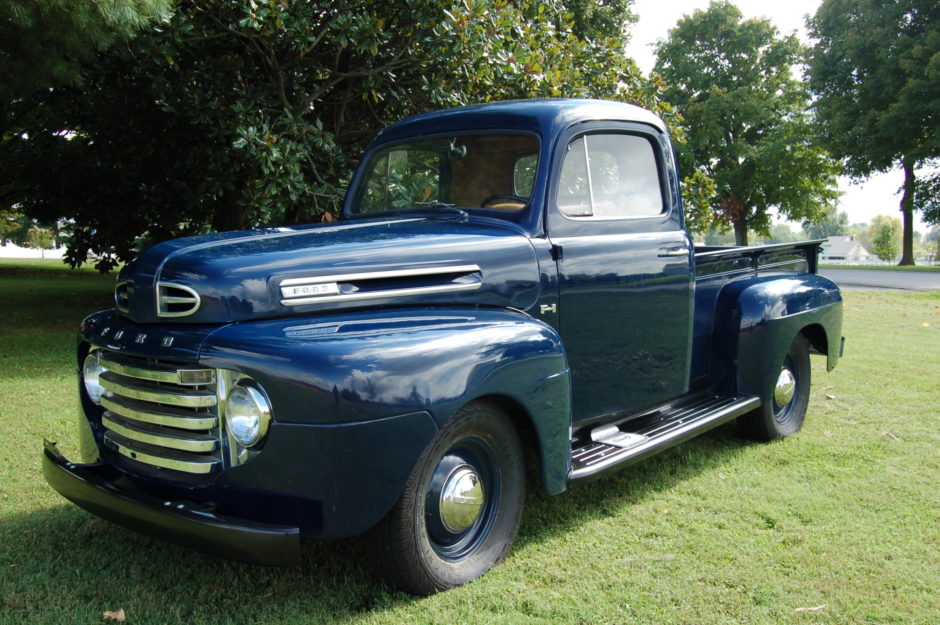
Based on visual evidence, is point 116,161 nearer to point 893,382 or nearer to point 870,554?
point 893,382

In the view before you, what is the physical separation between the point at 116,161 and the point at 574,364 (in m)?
9.86

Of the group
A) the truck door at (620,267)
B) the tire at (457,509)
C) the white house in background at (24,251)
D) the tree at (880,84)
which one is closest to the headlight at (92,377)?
the tire at (457,509)

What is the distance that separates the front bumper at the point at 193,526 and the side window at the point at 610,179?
1941 mm

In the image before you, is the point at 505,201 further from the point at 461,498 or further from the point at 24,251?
the point at 24,251

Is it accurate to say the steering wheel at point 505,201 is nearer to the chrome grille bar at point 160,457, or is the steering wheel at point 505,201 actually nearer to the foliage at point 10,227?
the chrome grille bar at point 160,457

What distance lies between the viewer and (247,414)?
251 centimetres

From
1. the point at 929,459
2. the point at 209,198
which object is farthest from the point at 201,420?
the point at 209,198

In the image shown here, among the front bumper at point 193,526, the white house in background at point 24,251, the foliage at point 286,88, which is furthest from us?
the white house in background at point 24,251

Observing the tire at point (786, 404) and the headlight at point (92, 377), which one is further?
the tire at point (786, 404)

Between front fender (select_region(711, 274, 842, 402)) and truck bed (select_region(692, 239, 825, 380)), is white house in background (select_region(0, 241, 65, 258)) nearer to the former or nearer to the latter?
truck bed (select_region(692, 239, 825, 380))

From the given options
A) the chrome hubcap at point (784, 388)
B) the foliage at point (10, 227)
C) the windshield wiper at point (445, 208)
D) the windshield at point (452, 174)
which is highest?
the foliage at point (10, 227)

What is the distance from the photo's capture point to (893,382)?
6578mm

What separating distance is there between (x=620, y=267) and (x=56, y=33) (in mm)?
5013

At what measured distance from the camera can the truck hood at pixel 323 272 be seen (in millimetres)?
2695
